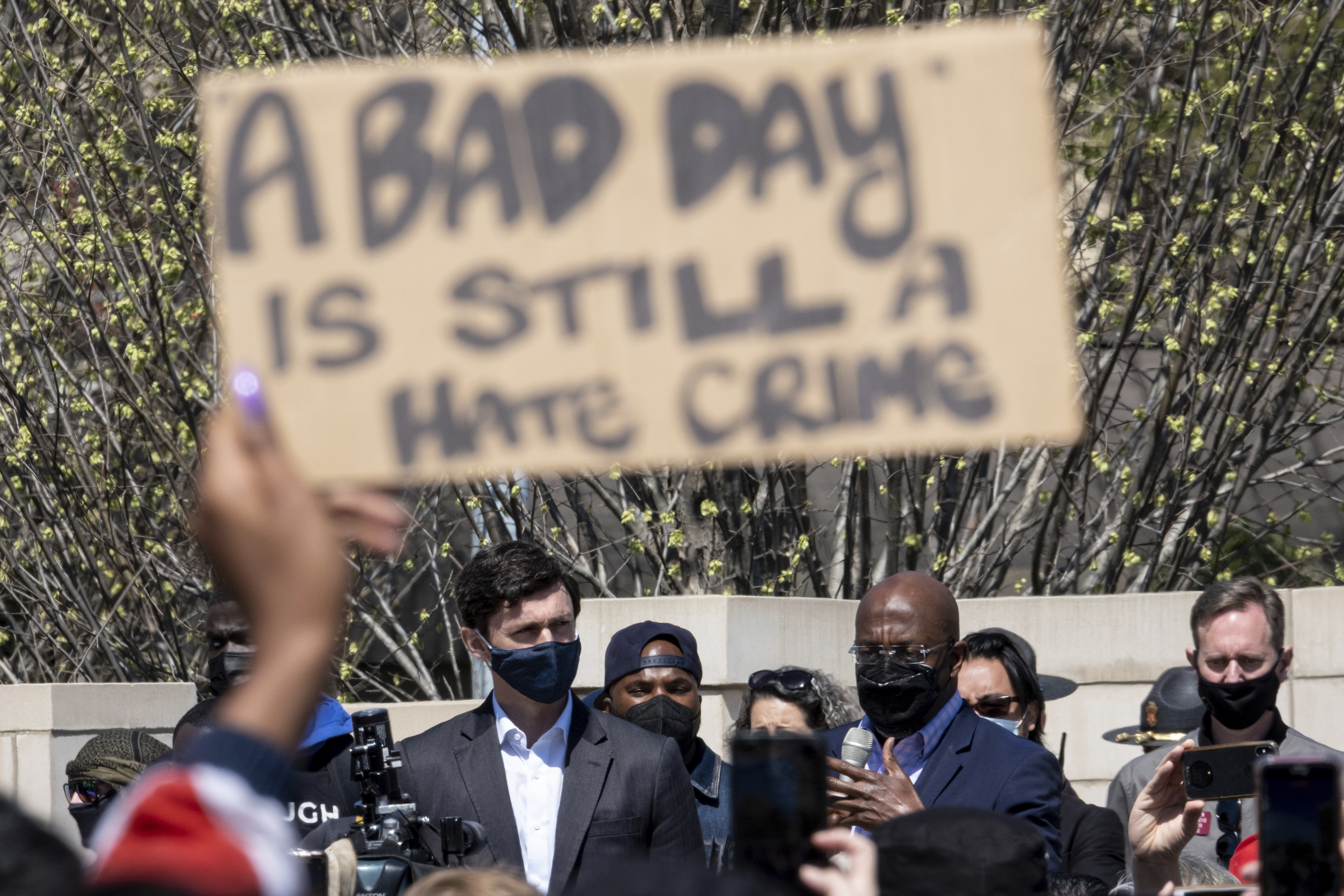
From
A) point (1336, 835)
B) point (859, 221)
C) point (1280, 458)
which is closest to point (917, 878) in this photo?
point (1336, 835)

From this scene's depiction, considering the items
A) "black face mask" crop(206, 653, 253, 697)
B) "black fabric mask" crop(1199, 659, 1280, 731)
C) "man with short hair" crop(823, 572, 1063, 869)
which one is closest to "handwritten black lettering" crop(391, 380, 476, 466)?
"man with short hair" crop(823, 572, 1063, 869)

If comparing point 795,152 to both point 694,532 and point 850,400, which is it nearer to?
point 850,400

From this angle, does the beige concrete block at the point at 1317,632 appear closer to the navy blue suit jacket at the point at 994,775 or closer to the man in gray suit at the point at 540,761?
the navy blue suit jacket at the point at 994,775

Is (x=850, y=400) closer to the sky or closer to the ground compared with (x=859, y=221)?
closer to the ground

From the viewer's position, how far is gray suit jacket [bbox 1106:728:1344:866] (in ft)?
14.1

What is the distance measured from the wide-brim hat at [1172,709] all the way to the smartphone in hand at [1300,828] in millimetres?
3558

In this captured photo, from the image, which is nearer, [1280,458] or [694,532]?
[694,532]

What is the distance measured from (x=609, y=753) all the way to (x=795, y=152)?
212cm

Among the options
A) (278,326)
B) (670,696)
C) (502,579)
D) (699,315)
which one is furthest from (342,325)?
(670,696)

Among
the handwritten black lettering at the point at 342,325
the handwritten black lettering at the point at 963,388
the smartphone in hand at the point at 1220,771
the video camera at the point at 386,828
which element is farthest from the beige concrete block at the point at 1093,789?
the handwritten black lettering at the point at 342,325

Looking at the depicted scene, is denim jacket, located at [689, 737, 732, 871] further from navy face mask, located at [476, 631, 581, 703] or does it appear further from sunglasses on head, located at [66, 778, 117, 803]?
sunglasses on head, located at [66, 778, 117, 803]

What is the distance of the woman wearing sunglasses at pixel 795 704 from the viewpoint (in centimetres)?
521

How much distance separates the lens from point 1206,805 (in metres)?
4.32

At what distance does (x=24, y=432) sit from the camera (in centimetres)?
862
